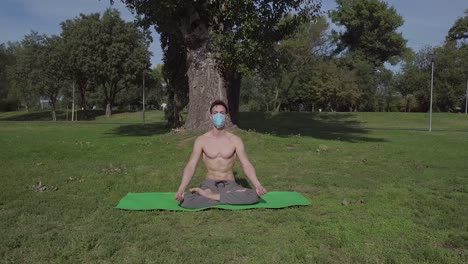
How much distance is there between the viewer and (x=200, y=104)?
1488 cm

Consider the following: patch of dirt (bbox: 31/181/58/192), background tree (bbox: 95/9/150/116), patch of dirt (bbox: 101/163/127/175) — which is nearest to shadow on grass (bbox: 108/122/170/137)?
patch of dirt (bbox: 101/163/127/175)

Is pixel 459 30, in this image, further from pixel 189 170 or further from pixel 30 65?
pixel 189 170

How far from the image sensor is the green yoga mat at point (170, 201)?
6636 mm

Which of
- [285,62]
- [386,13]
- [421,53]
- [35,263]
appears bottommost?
[35,263]

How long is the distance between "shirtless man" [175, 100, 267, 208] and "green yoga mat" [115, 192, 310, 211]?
13 centimetres

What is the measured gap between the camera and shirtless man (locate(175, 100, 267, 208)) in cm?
667

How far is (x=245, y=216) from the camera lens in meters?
6.25

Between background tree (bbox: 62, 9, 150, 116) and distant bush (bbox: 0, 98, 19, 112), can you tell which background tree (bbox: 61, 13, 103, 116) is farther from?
distant bush (bbox: 0, 98, 19, 112)

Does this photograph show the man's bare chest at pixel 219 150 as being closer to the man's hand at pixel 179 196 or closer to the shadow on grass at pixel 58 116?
the man's hand at pixel 179 196

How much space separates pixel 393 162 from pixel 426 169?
1030mm

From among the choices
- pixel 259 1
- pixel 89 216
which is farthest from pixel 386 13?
pixel 89 216

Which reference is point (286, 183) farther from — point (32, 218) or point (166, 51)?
point (166, 51)

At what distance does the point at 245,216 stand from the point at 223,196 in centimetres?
59

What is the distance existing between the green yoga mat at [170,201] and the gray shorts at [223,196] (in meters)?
0.08
